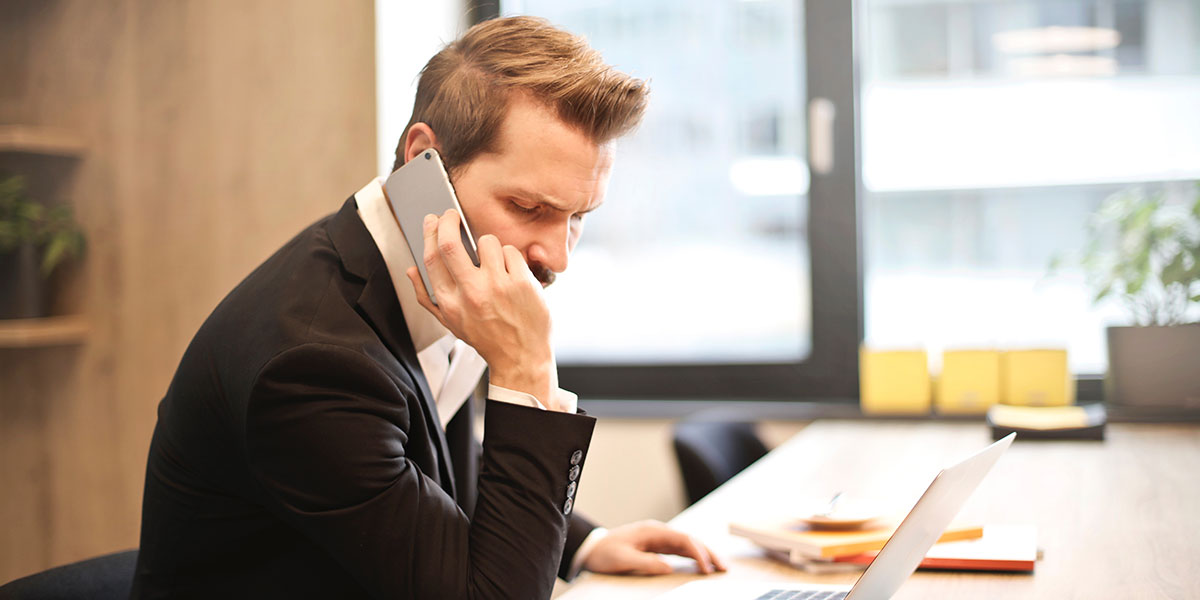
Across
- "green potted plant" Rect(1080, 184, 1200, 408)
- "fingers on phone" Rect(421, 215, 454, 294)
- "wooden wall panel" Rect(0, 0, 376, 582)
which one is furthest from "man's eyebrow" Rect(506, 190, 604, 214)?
"green potted plant" Rect(1080, 184, 1200, 408)

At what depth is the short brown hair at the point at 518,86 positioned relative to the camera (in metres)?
1.21

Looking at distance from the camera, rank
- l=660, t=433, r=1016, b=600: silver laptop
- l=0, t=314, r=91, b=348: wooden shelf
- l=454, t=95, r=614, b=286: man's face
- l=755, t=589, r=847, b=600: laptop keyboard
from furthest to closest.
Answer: l=0, t=314, r=91, b=348: wooden shelf, l=454, t=95, r=614, b=286: man's face, l=755, t=589, r=847, b=600: laptop keyboard, l=660, t=433, r=1016, b=600: silver laptop

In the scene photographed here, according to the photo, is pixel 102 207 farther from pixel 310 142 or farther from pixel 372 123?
pixel 372 123

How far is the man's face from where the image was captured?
3.96 feet

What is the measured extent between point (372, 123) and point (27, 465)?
61.2 inches

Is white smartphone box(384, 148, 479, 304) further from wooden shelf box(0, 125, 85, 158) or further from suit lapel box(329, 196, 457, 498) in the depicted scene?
wooden shelf box(0, 125, 85, 158)

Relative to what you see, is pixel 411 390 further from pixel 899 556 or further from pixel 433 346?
pixel 899 556

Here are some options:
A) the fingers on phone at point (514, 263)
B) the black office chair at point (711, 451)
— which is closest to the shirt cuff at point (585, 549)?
the fingers on phone at point (514, 263)

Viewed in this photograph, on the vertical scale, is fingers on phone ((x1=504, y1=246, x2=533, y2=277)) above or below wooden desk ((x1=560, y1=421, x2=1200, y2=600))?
above

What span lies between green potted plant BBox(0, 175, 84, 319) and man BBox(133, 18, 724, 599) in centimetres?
198

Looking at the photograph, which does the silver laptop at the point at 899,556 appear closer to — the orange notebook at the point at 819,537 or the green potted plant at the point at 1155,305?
the orange notebook at the point at 819,537

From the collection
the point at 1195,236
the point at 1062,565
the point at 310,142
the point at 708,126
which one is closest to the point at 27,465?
the point at 310,142

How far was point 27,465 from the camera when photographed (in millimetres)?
3199

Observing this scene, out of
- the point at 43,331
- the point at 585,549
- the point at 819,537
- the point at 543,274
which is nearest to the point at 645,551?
the point at 585,549
